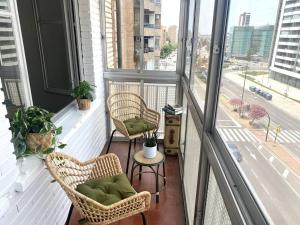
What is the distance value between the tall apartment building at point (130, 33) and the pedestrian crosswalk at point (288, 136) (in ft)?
8.37

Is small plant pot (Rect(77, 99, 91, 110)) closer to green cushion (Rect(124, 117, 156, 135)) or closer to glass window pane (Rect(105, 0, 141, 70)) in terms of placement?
green cushion (Rect(124, 117, 156, 135))

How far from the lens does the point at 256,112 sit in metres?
0.82

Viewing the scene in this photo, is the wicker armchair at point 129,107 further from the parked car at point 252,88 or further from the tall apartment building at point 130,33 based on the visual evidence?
the parked car at point 252,88

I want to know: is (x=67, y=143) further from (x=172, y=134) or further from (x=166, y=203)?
(x=172, y=134)

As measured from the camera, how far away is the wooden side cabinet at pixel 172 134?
281cm

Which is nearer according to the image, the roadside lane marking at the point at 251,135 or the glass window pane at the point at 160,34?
the roadside lane marking at the point at 251,135

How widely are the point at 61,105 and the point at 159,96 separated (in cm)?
132

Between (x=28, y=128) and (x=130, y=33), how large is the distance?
200 cm

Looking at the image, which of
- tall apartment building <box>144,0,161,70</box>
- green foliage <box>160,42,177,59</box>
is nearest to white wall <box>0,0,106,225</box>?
tall apartment building <box>144,0,161,70</box>

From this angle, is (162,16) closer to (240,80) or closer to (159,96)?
(159,96)

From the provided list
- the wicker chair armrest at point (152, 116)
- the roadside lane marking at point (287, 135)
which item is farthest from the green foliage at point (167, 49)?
the roadside lane marking at point (287, 135)

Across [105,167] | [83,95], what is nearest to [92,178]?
[105,167]

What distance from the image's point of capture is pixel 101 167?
1.72 m

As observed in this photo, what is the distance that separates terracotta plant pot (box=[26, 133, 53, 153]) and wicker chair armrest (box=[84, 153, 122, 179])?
1.24 ft
